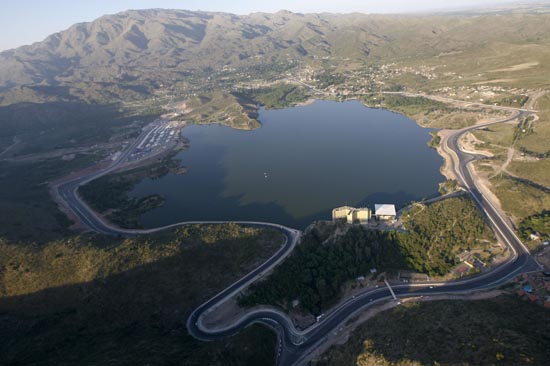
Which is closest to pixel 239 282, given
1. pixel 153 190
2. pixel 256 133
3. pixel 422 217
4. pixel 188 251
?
pixel 188 251

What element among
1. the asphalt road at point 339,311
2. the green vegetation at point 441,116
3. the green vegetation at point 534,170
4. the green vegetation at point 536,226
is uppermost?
the green vegetation at point 441,116

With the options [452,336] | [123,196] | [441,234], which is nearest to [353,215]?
[441,234]

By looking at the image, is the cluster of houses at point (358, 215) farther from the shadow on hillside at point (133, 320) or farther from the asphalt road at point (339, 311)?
the shadow on hillside at point (133, 320)

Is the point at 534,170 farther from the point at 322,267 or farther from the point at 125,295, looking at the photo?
the point at 125,295

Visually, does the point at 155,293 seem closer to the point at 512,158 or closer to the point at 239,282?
the point at 239,282

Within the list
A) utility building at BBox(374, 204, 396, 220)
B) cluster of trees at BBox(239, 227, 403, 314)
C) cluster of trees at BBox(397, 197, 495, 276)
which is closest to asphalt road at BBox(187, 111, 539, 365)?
cluster of trees at BBox(239, 227, 403, 314)

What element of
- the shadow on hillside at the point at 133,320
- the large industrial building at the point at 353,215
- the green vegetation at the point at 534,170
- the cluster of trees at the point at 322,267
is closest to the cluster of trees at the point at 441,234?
the cluster of trees at the point at 322,267

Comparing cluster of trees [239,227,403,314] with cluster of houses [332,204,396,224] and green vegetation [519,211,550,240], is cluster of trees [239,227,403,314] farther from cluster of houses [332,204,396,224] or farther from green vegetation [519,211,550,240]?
green vegetation [519,211,550,240]
